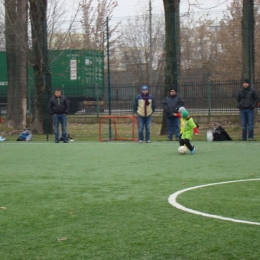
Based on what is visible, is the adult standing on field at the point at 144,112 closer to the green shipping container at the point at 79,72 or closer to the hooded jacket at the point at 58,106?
the hooded jacket at the point at 58,106

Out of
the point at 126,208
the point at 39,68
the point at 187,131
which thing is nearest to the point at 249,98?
the point at 187,131

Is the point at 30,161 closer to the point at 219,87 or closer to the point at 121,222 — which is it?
the point at 121,222

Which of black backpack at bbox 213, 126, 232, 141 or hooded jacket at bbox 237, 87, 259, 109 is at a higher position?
hooded jacket at bbox 237, 87, 259, 109

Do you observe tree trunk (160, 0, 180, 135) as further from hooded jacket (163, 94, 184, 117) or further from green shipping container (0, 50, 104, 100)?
green shipping container (0, 50, 104, 100)

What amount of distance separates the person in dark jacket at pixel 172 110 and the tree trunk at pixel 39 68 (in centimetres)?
496

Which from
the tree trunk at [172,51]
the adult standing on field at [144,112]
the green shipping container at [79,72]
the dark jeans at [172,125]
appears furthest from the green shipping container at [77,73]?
the adult standing on field at [144,112]

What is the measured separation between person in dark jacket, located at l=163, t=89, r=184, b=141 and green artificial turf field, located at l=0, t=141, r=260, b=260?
548 cm

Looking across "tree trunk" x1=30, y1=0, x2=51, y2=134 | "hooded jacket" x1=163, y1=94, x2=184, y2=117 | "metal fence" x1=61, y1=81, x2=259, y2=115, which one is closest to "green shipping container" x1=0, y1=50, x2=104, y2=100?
"metal fence" x1=61, y1=81, x2=259, y2=115

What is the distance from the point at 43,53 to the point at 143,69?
1209 inches

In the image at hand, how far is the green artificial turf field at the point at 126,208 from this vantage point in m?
6.13

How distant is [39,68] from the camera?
25.1m

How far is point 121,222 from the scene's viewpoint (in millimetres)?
7363

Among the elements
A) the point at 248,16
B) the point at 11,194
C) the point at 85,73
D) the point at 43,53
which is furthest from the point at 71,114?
the point at 11,194

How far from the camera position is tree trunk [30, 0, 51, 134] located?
24.0 meters
